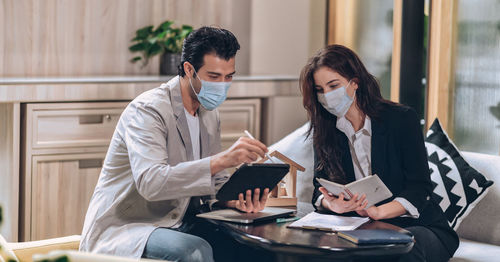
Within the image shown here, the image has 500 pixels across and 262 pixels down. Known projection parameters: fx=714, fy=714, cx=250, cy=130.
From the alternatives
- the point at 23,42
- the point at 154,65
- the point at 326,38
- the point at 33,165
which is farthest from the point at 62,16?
the point at 326,38

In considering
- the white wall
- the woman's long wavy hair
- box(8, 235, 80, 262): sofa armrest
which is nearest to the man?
box(8, 235, 80, 262): sofa armrest

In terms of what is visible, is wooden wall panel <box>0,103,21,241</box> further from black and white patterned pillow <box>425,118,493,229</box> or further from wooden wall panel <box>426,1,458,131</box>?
wooden wall panel <box>426,1,458,131</box>

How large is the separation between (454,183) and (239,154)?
1.25 meters

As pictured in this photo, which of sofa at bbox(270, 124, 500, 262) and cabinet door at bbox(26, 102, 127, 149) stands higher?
cabinet door at bbox(26, 102, 127, 149)

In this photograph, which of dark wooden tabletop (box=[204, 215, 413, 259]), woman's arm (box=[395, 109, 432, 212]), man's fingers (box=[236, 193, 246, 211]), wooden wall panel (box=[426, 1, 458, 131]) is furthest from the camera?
wooden wall panel (box=[426, 1, 458, 131])

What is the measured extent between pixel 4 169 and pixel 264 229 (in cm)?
180

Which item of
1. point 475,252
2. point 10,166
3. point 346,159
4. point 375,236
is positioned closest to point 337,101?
point 346,159

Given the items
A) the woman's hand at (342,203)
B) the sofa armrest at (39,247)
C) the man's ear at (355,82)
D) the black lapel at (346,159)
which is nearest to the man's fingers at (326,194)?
the woman's hand at (342,203)

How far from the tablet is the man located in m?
0.03

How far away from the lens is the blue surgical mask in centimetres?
259

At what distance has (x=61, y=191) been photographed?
3.65m

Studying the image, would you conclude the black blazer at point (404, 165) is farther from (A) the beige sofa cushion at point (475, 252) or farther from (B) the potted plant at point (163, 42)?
(B) the potted plant at point (163, 42)

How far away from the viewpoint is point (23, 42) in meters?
4.02

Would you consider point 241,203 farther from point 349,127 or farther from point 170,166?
point 349,127
